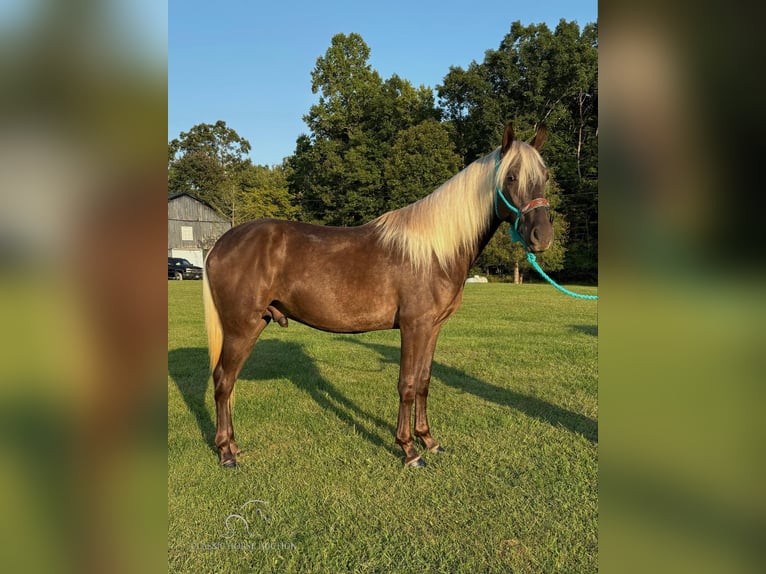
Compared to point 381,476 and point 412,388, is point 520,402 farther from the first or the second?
point 381,476

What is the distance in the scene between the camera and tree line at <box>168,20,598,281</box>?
33281 millimetres

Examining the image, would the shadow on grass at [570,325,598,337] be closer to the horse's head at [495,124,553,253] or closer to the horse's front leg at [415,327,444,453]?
the horse's front leg at [415,327,444,453]

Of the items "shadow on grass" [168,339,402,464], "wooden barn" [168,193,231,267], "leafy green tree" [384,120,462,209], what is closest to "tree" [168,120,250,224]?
"wooden barn" [168,193,231,267]

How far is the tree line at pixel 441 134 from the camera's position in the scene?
33.3m

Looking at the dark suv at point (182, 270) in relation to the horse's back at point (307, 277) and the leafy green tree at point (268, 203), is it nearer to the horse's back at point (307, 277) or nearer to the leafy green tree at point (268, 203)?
the leafy green tree at point (268, 203)

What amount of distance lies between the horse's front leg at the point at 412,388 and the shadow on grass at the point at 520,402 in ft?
4.78

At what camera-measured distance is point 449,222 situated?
3924 millimetres

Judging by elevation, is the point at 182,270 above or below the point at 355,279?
above

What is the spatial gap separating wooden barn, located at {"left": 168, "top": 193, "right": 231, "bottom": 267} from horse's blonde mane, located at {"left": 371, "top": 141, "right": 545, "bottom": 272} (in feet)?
141

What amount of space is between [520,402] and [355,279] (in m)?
2.71

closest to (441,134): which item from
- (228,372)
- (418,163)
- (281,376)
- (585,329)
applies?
(418,163)

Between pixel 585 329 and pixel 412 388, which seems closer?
pixel 412 388
